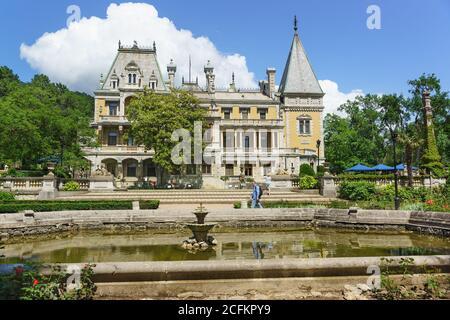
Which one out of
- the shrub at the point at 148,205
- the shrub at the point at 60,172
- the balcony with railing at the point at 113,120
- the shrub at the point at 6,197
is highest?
the balcony with railing at the point at 113,120

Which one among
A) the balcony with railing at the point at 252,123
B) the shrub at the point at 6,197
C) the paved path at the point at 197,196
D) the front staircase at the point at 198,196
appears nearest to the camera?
the shrub at the point at 6,197

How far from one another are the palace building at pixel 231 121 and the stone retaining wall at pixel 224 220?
22822 mm

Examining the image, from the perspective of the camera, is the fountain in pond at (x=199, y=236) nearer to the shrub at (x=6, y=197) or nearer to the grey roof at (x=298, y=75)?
the shrub at (x=6, y=197)

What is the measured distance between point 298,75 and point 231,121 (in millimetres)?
15419

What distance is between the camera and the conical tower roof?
56.7m

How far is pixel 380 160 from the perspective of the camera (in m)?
68.4

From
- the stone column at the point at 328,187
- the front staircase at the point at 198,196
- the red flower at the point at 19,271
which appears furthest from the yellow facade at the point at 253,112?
the red flower at the point at 19,271

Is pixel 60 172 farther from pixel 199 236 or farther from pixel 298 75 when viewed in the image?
pixel 298 75

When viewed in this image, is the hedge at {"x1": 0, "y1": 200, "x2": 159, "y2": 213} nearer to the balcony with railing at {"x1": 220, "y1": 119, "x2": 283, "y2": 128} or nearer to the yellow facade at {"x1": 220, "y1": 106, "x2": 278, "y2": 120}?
the balcony with railing at {"x1": 220, "y1": 119, "x2": 283, "y2": 128}

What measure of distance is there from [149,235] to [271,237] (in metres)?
5.17

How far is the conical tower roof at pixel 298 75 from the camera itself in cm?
5672

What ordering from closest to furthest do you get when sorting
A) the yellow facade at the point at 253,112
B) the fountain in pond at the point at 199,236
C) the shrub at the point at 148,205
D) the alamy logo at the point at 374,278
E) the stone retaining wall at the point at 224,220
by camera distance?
the alamy logo at the point at 374,278 → the fountain in pond at the point at 199,236 → the stone retaining wall at the point at 224,220 → the shrub at the point at 148,205 → the yellow facade at the point at 253,112
